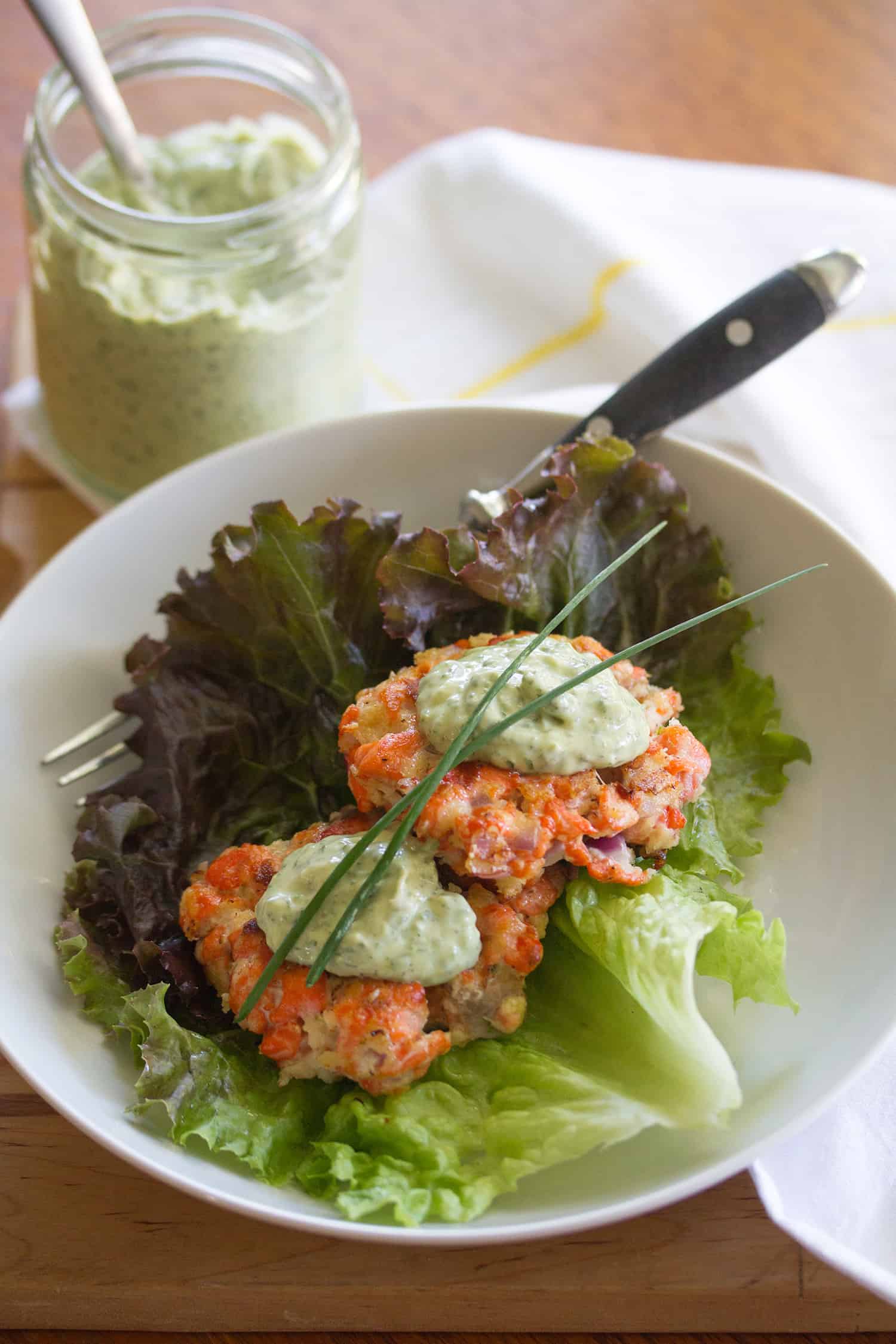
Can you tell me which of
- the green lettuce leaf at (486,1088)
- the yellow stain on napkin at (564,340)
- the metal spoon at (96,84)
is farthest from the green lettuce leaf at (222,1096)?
the yellow stain on napkin at (564,340)

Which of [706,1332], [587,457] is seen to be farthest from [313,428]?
[706,1332]

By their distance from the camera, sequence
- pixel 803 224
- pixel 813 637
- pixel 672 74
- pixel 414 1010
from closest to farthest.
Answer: pixel 414 1010, pixel 813 637, pixel 803 224, pixel 672 74

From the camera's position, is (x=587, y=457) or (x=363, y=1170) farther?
(x=587, y=457)

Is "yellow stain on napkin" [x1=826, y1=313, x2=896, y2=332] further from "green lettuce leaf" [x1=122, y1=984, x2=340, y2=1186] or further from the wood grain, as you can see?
"green lettuce leaf" [x1=122, y1=984, x2=340, y2=1186]

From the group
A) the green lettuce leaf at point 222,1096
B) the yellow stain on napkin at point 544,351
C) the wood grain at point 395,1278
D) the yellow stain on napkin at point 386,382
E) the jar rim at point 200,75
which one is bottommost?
the wood grain at point 395,1278

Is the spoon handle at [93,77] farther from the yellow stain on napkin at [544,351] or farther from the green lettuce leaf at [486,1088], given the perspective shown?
the green lettuce leaf at [486,1088]

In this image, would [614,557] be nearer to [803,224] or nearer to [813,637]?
[813,637]

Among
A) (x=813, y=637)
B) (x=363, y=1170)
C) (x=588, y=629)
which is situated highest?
(x=813, y=637)
